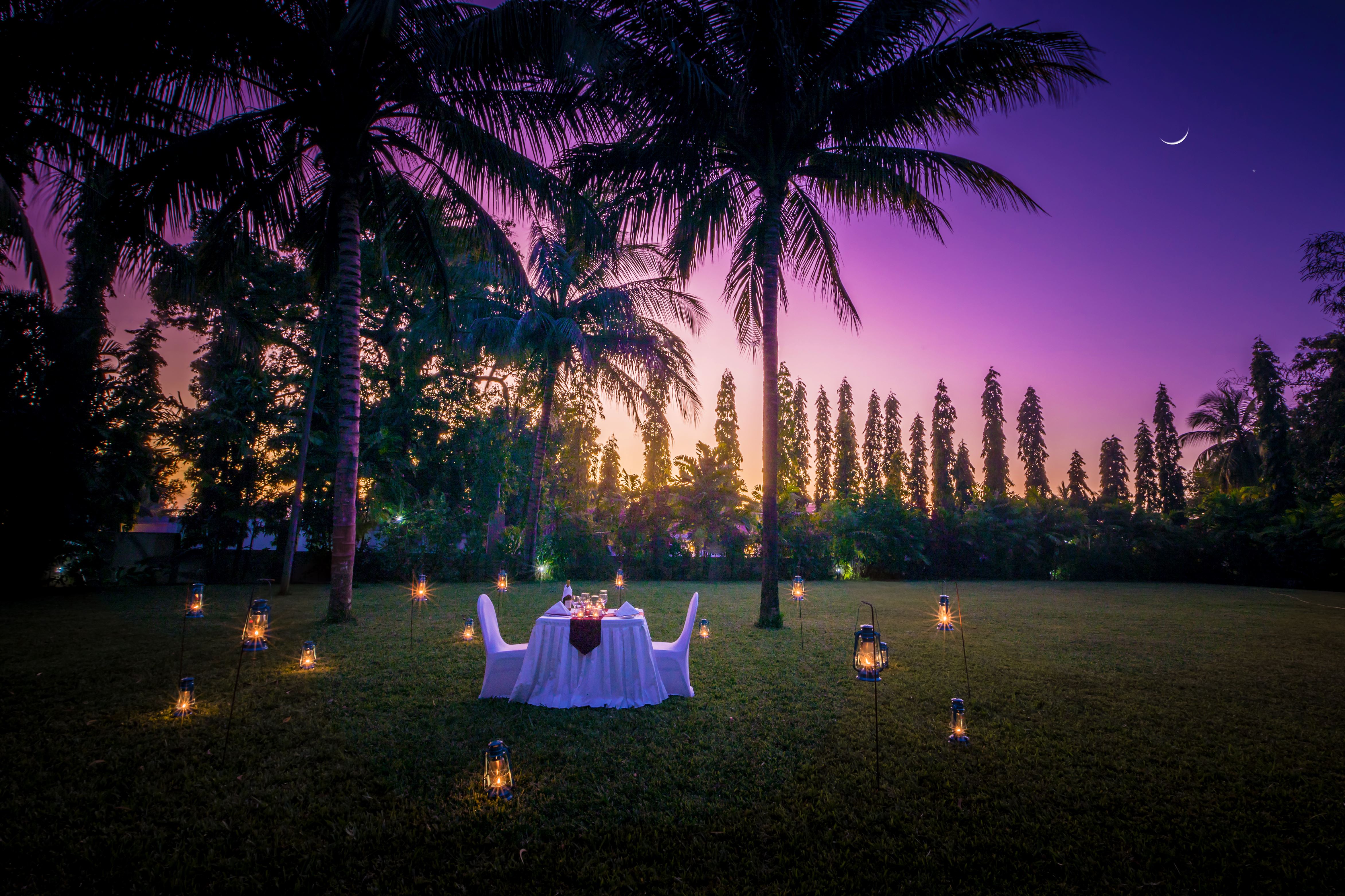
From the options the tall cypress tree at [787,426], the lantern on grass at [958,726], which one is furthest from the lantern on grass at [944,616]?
the tall cypress tree at [787,426]

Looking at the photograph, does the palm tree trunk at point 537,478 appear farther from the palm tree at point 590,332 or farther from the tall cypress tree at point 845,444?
the tall cypress tree at point 845,444

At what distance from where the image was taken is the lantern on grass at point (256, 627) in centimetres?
450

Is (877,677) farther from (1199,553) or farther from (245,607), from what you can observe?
(1199,553)

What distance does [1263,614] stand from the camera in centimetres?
1064

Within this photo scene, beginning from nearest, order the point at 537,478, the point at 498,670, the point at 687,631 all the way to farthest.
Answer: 1. the point at 498,670
2. the point at 687,631
3. the point at 537,478

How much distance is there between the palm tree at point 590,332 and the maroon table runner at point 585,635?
32.7 ft

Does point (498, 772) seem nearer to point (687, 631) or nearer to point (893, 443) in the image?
point (687, 631)

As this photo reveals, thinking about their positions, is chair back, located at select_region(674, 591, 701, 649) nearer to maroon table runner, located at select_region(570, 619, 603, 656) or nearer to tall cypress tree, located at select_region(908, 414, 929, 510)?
maroon table runner, located at select_region(570, 619, 603, 656)

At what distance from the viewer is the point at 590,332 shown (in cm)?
1591

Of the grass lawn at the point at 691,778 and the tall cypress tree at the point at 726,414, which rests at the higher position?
the tall cypress tree at the point at 726,414

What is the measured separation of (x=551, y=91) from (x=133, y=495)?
12622mm

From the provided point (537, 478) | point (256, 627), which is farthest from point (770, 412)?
point (537, 478)

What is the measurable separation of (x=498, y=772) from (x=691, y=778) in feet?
3.83

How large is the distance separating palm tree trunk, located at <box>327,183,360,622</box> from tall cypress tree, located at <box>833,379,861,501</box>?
33.5 meters
